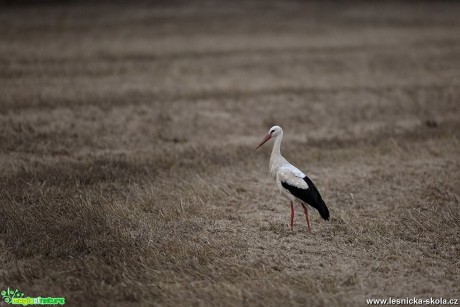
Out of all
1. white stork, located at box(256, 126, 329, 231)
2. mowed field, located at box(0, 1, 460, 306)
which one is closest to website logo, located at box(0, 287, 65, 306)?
mowed field, located at box(0, 1, 460, 306)

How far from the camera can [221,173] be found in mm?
10102

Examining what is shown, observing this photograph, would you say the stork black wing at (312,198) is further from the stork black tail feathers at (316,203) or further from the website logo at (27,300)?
the website logo at (27,300)

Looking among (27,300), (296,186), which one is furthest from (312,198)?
(27,300)

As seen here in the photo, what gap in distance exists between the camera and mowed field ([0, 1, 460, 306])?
6.12 meters

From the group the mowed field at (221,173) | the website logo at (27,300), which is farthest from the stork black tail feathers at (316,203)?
the website logo at (27,300)

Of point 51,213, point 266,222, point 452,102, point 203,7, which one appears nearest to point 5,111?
point 51,213

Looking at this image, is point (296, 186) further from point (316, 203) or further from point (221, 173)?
point (221, 173)

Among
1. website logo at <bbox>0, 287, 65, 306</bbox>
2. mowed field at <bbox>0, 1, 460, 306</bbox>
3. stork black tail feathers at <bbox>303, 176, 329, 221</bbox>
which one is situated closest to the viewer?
website logo at <bbox>0, 287, 65, 306</bbox>

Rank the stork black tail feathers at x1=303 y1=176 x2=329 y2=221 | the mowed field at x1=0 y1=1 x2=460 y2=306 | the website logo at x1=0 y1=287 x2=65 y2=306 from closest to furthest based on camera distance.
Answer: the website logo at x1=0 y1=287 x2=65 y2=306 → the mowed field at x1=0 y1=1 x2=460 y2=306 → the stork black tail feathers at x1=303 y1=176 x2=329 y2=221

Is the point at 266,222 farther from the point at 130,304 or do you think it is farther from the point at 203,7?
the point at 203,7

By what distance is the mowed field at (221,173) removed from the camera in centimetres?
612

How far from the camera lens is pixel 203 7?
42.6 m

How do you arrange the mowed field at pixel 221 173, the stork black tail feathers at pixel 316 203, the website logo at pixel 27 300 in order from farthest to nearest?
the stork black tail feathers at pixel 316 203 < the mowed field at pixel 221 173 < the website logo at pixel 27 300

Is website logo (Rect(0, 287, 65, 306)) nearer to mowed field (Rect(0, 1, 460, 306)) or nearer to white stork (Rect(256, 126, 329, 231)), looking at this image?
mowed field (Rect(0, 1, 460, 306))
